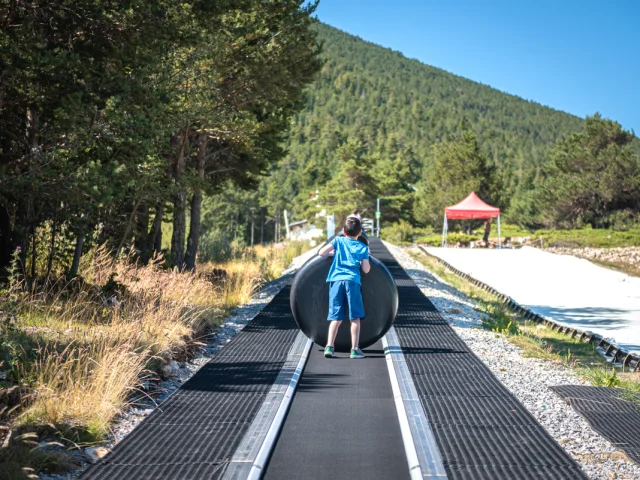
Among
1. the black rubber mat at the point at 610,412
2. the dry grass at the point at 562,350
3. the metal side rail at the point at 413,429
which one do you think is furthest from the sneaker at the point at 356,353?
the dry grass at the point at 562,350

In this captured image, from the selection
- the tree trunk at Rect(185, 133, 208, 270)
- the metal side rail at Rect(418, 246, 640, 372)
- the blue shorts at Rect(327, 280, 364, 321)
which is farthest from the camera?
the tree trunk at Rect(185, 133, 208, 270)

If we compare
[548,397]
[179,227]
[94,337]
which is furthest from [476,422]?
[179,227]

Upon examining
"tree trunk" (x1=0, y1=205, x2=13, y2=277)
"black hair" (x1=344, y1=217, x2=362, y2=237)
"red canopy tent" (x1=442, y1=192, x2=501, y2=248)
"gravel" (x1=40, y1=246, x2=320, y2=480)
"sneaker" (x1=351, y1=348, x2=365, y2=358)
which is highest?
"red canopy tent" (x1=442, y1=192, x2=501, y2=248)

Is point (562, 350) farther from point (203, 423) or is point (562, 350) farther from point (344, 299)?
point (203, 423)

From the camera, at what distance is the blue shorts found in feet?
28.3

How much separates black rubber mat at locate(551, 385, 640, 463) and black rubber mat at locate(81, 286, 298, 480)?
3.17 metres

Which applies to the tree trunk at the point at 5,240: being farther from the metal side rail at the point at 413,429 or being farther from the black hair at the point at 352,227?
the metal side rail at the point at 413,429

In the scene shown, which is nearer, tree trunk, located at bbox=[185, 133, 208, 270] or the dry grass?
the dry grass

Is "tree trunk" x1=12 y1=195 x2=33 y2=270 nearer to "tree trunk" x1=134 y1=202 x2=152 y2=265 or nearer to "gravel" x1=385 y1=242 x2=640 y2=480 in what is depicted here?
"tree trunk" x1=134 y1=202 x2=152 y2=265

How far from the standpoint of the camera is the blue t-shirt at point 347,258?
340 inches

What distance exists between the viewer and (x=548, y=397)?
784 centimetres

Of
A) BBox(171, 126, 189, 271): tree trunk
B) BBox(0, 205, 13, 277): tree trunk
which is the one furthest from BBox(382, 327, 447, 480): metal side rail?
BBox(171, 126, 189, 271): tree trunk

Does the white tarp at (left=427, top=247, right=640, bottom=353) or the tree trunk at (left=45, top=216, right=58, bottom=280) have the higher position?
the tree trunk at (left=45, top=216, right=58, bottom=280)

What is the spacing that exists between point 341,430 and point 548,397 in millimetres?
2773
